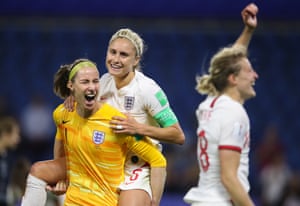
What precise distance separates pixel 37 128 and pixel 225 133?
Result: 6.52 m

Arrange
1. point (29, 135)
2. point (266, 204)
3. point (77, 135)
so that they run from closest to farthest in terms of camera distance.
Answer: point (77, 135) → point (266, 204) → point (29, 135)

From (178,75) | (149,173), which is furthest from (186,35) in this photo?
(149,173)

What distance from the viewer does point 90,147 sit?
19.6 feet

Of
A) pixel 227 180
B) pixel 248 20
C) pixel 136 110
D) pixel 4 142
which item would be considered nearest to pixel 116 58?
pixel 136 110

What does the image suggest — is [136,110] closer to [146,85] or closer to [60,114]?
[146,85]

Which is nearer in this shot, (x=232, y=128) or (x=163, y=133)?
(x=163, y=133)

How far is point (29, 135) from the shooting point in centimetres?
1248

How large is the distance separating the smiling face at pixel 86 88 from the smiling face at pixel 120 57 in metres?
0.17

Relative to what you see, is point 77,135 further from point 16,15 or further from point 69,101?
point 16,15

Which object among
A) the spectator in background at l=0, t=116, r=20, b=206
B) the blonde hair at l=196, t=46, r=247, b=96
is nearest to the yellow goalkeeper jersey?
the blonde hair at l=196, t=46, r=247, b=96

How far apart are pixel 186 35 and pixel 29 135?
2548 mm

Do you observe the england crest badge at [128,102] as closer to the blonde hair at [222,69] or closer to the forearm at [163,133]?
the forearm at [163,133]

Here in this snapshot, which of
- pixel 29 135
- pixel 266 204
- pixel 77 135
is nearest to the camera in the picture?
pixel 77 135

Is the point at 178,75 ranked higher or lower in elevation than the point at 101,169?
higher
